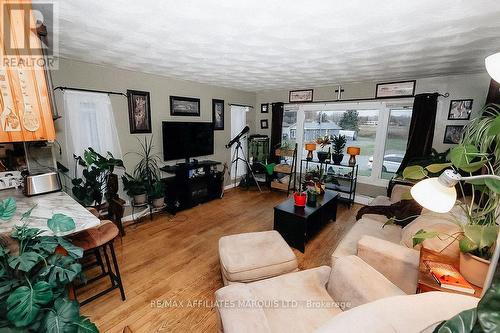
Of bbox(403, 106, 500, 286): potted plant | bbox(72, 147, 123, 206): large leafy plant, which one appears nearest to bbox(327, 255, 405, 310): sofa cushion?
bbox(403, 106, 500, 286): potted plant

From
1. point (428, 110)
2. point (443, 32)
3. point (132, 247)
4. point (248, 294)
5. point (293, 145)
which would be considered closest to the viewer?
point (248, 294)

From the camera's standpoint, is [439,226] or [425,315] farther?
[439,226]

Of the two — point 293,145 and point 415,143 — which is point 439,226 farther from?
point 293,145

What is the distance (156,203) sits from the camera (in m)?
3.31

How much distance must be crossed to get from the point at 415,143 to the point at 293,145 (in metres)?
2.19

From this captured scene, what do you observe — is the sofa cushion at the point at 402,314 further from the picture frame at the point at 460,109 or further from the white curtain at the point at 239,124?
the white curtain at the point at 239,124

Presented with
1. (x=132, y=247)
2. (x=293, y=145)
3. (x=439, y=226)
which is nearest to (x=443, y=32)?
(x=439, y=226)

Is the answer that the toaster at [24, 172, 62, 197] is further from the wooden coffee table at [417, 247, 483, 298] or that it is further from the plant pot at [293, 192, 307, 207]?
the wooden coffee table at [417, 247, 483, 298]

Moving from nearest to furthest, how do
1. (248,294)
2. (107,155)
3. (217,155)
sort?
1. (248,294)
2. (107,155)
3. (217,155)

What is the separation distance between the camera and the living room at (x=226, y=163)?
109 centimetres

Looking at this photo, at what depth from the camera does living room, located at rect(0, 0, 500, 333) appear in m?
1.09

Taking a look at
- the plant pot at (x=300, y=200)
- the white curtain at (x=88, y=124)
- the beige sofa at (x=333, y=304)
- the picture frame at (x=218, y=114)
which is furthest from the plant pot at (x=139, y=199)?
the beige sofa at (x=333, y=304)

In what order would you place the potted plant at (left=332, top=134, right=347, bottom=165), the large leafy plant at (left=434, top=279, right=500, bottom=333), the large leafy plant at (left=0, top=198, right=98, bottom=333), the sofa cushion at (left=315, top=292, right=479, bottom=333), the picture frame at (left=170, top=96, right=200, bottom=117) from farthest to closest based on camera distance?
1. the potted plant at (left=332, top=134, right=347, bottom=165)
2. the picture frame at (left=170, top=96, right=200, bottom=117)
3. the large leafy plant at (left=0, top=198, right=98, bottom=333)
4. the sofa cushion at (left=315, top=292, right=479, bottom=333)
5. the large leafy plant at (left=434, top=279, right=500, bottom=333)

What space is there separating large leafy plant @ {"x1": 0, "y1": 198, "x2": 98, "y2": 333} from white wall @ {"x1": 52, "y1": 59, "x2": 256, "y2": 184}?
200 cm
